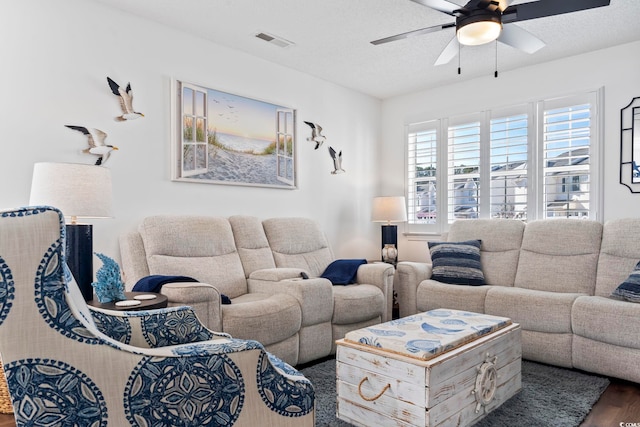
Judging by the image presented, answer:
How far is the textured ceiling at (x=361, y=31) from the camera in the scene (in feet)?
10.2

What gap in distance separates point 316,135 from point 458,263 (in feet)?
6.39

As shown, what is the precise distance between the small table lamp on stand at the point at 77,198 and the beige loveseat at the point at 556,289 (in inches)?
100

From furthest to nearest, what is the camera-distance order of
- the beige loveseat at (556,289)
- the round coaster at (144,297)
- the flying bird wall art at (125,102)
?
the flying bird wall art at (125,102) < the beige loveseat at (556,289) < the round coaster at (144,297)

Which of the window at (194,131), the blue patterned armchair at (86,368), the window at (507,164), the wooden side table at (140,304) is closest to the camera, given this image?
the blue patterned armchair at (86,368)

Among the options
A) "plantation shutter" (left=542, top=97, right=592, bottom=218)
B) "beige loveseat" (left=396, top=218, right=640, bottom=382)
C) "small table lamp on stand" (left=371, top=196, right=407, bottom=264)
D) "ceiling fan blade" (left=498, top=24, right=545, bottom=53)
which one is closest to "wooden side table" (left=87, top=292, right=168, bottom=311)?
"beige loveseat" (left=396, top=218, right=640, bottom=382)

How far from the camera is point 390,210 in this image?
15.5ft

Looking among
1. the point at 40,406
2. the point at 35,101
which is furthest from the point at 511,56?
the point at 40,406

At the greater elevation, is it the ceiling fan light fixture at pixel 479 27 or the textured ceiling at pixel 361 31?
the textured ceiling at pixel 361 31

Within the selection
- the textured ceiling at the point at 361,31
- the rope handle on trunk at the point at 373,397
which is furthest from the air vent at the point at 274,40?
the rope handle on trunk at the point at 373,397

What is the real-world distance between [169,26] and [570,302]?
3623 millimetres

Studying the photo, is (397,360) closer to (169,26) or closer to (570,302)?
(570,302)

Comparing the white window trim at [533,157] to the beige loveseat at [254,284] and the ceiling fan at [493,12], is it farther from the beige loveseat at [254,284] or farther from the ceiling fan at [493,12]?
the ceiling fan at [493,12]

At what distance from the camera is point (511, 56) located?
4.07 metres

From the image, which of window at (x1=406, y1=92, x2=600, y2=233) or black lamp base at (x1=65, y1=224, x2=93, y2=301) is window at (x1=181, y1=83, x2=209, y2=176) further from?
window at (x1=406, y1=92, x2=600, y2=233)
